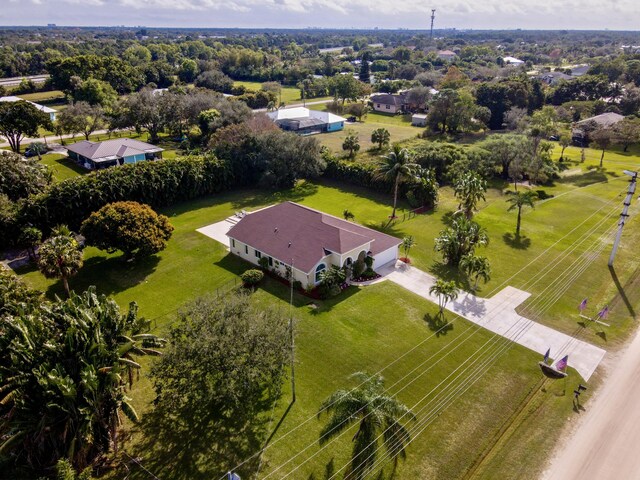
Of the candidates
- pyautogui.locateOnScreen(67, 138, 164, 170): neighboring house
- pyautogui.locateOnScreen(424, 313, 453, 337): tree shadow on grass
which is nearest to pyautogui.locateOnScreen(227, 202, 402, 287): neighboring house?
pyautogui.locateOnScreen(424, 313, 453, 337): tree shadow on grass

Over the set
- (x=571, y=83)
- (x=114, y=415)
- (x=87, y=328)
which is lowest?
(x=114, y=415)

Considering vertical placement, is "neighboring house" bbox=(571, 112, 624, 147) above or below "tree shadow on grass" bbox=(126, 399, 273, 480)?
above

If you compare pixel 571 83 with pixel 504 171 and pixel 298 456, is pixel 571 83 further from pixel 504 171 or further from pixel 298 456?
pixel 298 456

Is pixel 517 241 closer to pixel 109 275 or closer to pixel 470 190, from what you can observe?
pixel 470 190

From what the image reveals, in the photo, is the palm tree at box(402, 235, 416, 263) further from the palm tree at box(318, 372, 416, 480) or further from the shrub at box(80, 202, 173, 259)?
the shrub at box(80, 202, 173, 259)

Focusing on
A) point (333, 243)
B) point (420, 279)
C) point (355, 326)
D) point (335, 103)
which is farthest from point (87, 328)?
point (335, 103)

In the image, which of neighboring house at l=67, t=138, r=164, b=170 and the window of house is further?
neighboring house at l=67, t=138, r=164, b=170
